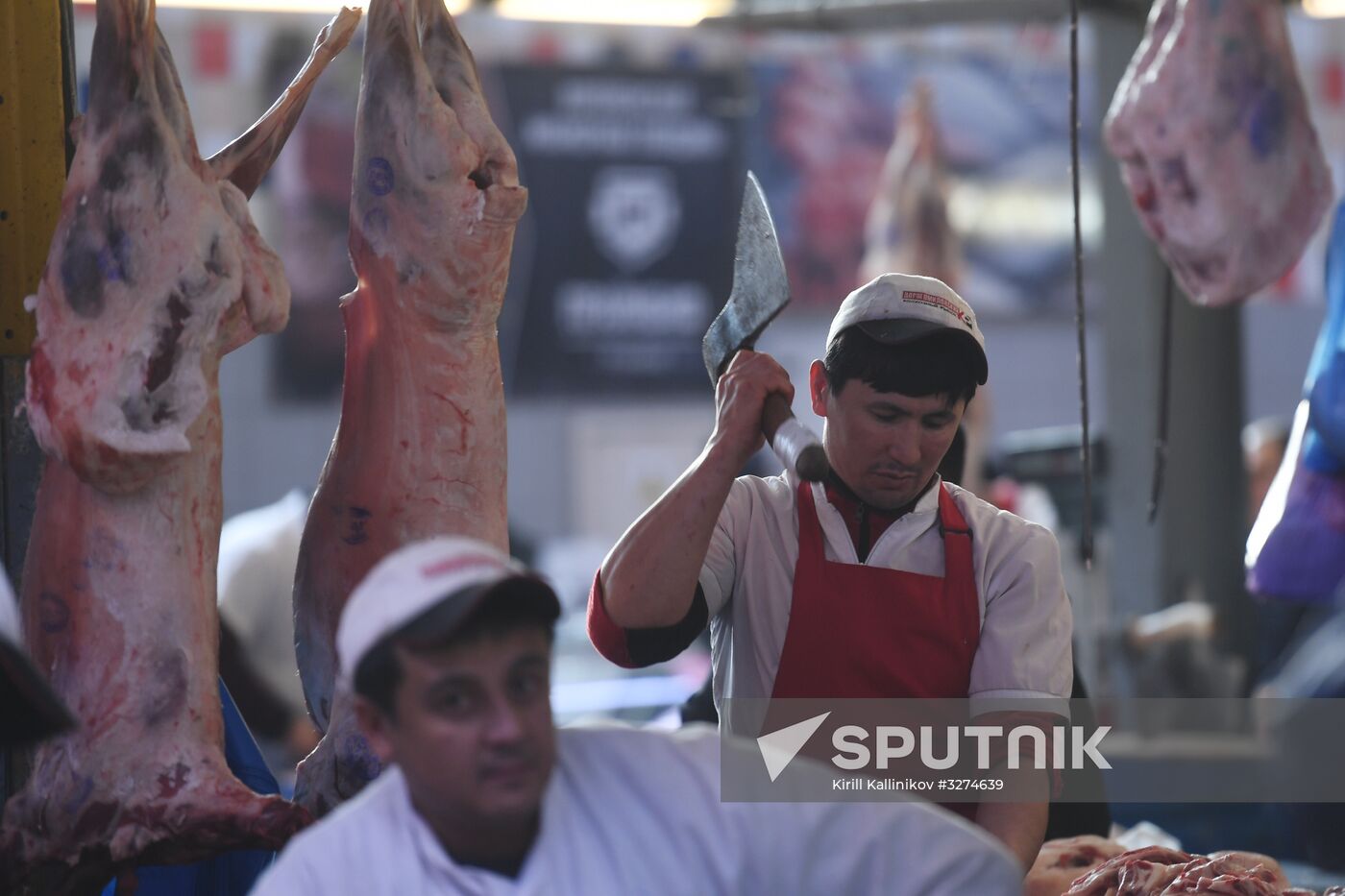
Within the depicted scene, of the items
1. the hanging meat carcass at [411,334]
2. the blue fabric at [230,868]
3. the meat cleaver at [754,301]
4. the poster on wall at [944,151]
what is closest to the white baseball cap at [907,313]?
the meat cleaver at [754,301]

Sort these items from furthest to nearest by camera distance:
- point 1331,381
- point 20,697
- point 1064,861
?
point 1331,381
point 1064,861
point 20,697

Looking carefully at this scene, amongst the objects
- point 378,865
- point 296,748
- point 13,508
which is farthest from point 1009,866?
point 296,748

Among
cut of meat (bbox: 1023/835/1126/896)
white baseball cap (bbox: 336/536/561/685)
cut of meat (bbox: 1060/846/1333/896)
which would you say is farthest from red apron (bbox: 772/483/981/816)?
white baseball cap (bbox: 336/536/561/685)

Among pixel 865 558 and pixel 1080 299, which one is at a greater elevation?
pixel 1080 299

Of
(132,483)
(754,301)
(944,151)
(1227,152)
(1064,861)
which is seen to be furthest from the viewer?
(944,151)

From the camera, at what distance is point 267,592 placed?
218 inches

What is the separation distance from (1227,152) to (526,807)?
238cm

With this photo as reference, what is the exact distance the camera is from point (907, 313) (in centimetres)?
214

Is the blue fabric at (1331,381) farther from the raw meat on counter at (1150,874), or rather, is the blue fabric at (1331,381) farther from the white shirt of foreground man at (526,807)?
the white shirt of foreground man at (526,807)

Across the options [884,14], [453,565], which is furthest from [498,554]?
[884,14]

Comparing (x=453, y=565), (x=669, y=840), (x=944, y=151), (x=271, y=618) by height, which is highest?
(x=944, y=151)

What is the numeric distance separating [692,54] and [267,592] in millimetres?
4561

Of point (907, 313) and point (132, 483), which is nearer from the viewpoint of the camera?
point (132, 483)

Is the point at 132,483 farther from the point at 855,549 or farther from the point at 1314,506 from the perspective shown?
the point at 1314,506
